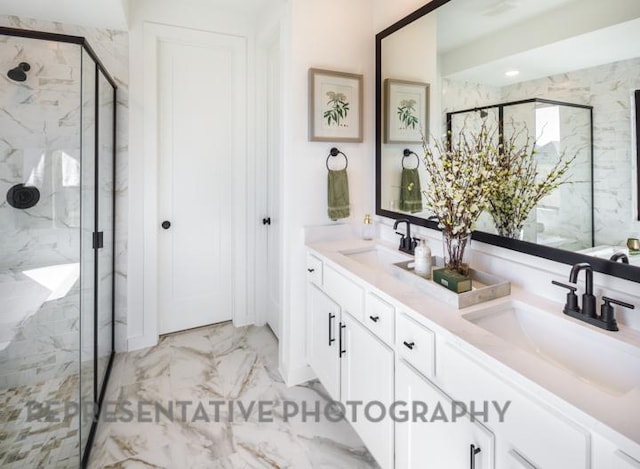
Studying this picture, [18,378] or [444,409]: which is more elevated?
[444,409]

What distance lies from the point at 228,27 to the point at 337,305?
2353mm

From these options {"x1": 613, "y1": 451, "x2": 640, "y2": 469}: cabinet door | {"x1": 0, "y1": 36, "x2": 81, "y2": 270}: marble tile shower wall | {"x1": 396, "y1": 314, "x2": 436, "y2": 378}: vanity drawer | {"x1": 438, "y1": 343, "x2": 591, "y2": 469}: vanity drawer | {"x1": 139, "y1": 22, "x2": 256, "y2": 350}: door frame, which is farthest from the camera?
{"x1": 139, "y1": 22, "x2": 256, "y2": 350}: door frame

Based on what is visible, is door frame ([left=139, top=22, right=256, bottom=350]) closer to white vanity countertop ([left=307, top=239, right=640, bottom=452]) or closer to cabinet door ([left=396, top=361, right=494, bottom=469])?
white vanity countertop ([left=307, top=239, right=640, bottom=452])

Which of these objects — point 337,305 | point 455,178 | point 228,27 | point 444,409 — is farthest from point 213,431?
point 228,27

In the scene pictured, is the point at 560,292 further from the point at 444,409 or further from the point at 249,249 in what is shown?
the point at 249,249

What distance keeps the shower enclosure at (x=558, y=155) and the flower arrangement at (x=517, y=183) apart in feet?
0.05

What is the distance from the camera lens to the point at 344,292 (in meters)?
1.71

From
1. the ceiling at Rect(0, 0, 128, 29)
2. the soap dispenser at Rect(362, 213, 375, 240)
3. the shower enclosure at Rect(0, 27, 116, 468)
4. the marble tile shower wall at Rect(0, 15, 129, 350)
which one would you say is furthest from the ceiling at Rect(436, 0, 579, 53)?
the marble tile shower wall at Rect(0, 15, 129, 350)

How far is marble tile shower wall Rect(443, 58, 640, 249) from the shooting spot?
3.52ft

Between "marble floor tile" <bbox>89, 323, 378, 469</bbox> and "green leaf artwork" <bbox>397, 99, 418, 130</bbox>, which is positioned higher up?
"green leaf artwork" <bbox>397, 99, 418, 130</bbox>

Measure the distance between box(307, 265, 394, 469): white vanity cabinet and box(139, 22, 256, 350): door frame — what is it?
3.74 feet

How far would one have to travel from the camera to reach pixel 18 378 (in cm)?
186

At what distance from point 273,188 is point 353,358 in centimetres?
157

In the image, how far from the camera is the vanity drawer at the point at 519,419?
0.75 meters
